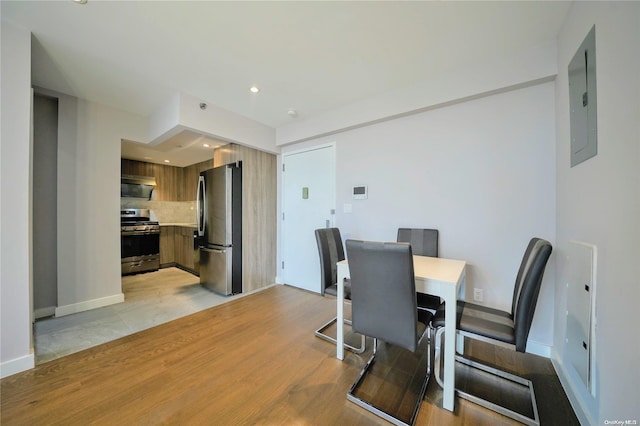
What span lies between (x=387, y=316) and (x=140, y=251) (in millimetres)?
4883

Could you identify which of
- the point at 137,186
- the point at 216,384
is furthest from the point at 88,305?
the point at 137,186

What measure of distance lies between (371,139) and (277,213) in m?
2.01

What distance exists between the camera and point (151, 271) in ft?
14.9

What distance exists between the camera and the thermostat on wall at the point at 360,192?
290cm

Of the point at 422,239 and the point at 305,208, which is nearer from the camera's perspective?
the point at 422,239

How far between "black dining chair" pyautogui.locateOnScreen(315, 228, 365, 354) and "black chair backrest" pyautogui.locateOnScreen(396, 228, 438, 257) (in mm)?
727

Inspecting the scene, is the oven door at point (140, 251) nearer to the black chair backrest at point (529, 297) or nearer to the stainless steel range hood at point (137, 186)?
the stainless steel range hood at point (137, 186)

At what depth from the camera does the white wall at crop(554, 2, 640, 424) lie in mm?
909

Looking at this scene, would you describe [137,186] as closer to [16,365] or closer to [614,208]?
[16,365]

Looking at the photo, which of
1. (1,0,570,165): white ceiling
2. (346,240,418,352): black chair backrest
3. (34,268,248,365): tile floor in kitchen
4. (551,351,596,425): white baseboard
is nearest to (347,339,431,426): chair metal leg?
(346,240,418,352): black chair backrest

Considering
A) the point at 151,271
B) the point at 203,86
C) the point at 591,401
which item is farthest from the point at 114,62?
the point at 591,401

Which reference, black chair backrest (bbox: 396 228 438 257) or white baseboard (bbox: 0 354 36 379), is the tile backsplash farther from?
black chair backrest (bbox: 396 228 438 257)

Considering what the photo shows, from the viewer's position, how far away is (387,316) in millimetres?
1440

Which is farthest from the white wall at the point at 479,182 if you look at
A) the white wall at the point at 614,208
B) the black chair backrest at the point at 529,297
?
the black chair backrest at the point at 529,297
